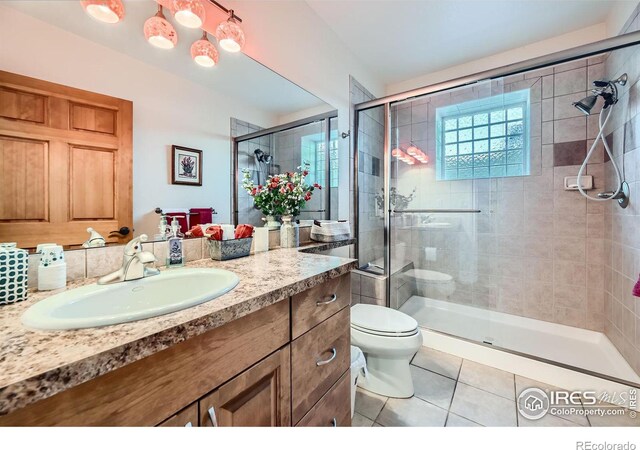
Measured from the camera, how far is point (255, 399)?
64 centimetres

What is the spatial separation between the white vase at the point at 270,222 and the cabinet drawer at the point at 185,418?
3.38ft

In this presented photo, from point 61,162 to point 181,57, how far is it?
63 centimetres

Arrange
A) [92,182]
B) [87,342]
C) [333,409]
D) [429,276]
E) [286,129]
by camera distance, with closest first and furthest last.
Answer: [87,342]
[92,182]
[333,409]
[286,129]
[429,276]

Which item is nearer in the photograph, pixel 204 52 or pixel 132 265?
pixel 132 265

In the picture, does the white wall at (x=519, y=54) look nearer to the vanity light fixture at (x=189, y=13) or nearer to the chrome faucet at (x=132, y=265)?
the vanity light fixture at (x=189, y=13)

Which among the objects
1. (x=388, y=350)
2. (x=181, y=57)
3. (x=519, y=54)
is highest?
(x=519, y=54)

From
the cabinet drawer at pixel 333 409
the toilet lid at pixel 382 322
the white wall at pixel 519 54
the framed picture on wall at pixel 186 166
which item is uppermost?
the white wall at pixel 519 54

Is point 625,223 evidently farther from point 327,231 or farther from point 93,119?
point 93,119

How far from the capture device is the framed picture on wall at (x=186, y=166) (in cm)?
104

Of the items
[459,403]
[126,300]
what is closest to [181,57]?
[126,300]

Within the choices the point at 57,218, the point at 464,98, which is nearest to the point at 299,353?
the point at 57,218

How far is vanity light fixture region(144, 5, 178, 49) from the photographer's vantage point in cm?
96

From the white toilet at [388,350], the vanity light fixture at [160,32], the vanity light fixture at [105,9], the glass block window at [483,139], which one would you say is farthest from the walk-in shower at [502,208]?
the vanity light fixture at [105,9]
